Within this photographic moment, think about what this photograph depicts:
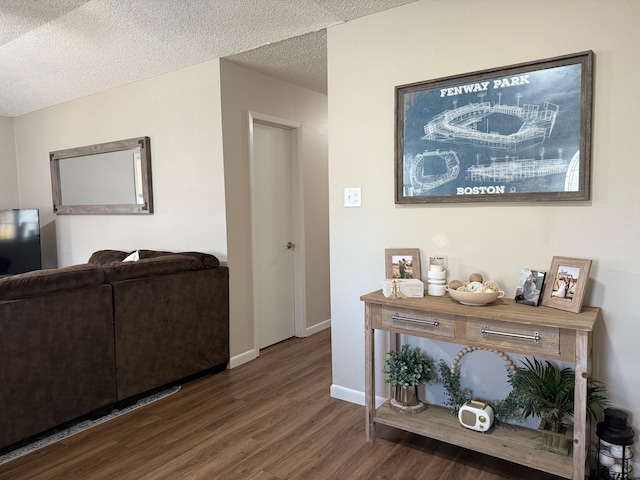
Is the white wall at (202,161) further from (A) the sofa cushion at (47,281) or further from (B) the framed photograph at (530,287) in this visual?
(B) the framed photograph at (530,287)

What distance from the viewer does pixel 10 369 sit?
2.25 metres

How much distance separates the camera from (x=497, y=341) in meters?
1.93

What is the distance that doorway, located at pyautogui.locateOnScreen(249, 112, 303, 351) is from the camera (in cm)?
374

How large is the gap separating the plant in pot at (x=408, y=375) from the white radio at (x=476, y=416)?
260mm

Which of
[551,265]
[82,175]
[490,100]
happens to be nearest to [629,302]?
[551,265]

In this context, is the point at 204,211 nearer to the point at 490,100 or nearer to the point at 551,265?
the point at 490,100

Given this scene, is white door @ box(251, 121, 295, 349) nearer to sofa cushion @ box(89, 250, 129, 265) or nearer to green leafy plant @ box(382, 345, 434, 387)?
sofa cushion @ box(89, 250, 129, 265)

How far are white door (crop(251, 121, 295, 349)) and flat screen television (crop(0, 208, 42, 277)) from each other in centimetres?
268

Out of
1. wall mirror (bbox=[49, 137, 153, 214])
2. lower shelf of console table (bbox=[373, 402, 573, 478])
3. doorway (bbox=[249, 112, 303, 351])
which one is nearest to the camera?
lower shelf of console table (bbox=[373, 402, 573, 478])

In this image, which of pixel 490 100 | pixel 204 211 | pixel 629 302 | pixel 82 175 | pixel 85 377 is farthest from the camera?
pixel 82 175

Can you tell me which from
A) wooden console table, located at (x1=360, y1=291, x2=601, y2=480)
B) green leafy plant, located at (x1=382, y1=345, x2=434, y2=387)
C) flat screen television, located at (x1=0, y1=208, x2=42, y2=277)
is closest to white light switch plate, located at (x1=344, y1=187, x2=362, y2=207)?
A: wooden console table, located at (x1=360, y1=291, x2=601, y2=480)

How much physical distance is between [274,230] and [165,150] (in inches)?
45.9

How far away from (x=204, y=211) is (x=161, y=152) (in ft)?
2.38

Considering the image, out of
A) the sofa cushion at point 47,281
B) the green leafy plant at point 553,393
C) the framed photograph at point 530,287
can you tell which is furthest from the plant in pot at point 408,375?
the sofa cushion at point 47,281
